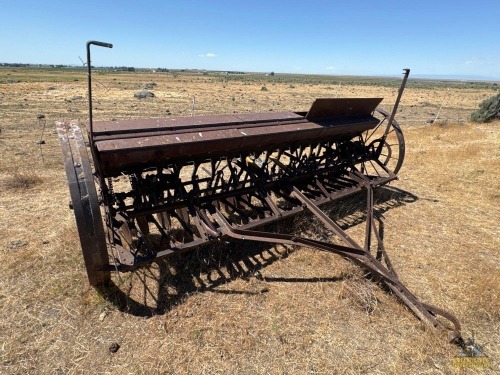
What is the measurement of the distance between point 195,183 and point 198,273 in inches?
52.1

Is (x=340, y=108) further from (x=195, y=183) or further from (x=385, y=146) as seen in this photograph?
(x=385, y=146)

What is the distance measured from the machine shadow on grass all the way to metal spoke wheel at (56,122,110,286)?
339 mm

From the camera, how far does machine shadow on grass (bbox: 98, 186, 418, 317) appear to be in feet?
12.7

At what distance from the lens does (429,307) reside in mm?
3512

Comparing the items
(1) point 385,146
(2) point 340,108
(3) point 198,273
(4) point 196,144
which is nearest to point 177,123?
(4) point 196,144

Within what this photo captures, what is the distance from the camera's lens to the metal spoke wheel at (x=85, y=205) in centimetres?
318

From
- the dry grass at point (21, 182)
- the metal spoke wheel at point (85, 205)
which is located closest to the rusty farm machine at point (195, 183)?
the metal spoke wheel at point (85, 205)

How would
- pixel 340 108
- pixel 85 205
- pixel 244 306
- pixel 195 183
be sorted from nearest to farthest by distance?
pixel 85 205, pixel 244 306, pixel 195 183, pixel 340 108

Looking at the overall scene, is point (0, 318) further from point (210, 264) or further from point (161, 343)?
point (210, 264)

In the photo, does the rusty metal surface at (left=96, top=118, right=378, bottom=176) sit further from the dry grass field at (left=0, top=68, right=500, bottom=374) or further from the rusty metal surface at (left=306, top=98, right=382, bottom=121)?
the dry grass field at (left=0, top=68, right=500, bottom=374)

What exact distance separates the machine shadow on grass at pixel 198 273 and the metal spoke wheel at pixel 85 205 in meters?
0.34

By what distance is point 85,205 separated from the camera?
3.20 metres

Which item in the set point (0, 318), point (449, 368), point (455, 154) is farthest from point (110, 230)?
point (455, 154)

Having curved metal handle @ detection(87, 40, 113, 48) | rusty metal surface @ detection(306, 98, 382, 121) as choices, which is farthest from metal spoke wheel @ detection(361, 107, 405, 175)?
curved metal handle @ detection(87, 40, 113, 48)
